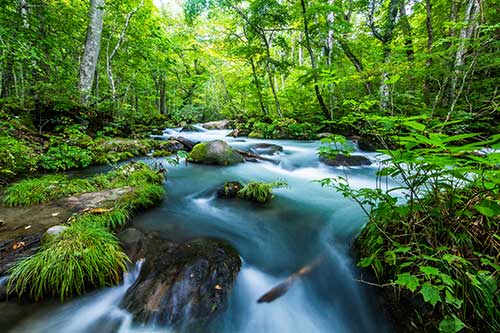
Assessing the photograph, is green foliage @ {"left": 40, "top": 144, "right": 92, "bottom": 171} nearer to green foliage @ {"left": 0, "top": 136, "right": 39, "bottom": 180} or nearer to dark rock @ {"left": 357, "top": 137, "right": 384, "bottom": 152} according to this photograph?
green foliage @ {"left": 0, "top": 136, "right": 39, "bottom": 180}

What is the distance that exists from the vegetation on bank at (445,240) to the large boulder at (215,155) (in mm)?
Result: 4204

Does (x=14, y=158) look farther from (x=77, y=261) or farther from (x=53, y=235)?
(x=77, y=261)

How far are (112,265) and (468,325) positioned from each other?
9.00 feet

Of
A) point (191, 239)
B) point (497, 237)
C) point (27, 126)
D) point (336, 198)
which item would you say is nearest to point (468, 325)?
point (497, 237)

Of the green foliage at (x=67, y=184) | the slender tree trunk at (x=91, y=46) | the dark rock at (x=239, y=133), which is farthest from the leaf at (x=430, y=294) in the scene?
the dark rock at (x=239, y=133)

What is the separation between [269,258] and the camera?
2.60 m

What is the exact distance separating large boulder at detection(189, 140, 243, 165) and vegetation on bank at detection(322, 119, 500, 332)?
4.20 meters

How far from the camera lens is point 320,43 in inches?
373

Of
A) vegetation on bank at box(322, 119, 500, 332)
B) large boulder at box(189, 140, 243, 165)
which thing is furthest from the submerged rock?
large boulder at box(189, 140, 243, 165)

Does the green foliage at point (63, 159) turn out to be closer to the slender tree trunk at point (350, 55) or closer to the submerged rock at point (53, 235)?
the submerged rock at point (53, 235)

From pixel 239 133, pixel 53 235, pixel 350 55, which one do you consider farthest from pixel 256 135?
pixel 53 235

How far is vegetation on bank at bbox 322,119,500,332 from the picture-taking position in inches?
45.8

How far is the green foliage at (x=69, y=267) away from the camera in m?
1.79

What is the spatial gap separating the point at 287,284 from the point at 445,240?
4.65ft
